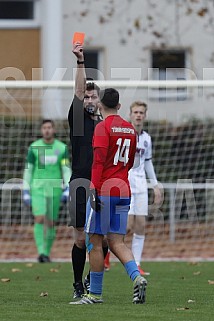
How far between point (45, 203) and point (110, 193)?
6272mm

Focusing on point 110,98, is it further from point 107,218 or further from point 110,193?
point 107,218

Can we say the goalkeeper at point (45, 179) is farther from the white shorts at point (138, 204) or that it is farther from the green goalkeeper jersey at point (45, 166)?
the white shorts at point (138, 204)

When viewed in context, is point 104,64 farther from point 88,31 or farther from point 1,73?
point 1,73

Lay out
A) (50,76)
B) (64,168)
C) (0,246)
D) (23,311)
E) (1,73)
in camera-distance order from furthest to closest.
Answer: (50,76), (1,73), (0,246), (64,168), (23,311)

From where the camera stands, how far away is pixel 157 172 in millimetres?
18094

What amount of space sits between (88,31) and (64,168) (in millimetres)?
8311

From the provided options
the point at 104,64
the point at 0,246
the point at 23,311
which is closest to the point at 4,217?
the point at 0,246

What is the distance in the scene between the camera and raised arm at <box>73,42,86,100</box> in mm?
9023

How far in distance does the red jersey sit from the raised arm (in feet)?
2.14

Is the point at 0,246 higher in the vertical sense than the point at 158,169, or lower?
lower

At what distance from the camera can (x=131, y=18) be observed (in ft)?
73.3

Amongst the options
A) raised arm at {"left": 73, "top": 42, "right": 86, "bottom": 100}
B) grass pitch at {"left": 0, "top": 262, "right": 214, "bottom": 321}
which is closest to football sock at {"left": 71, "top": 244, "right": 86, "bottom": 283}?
grass pitch at {"left": 0, "top": 262, "right": 214, "bottom": 321}

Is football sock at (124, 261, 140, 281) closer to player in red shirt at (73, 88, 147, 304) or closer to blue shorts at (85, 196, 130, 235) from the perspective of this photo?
player in red shirt at (73, 88, 147, 304)

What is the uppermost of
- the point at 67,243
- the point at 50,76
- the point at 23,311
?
the point at 50,76
